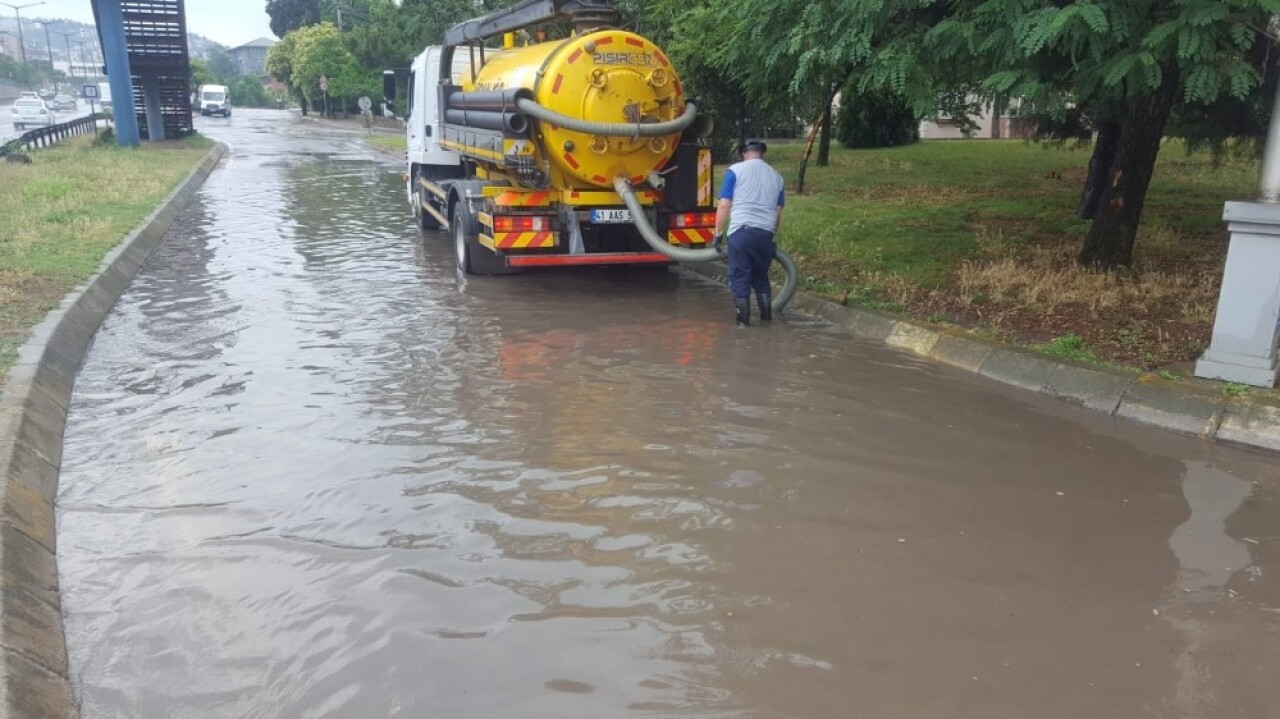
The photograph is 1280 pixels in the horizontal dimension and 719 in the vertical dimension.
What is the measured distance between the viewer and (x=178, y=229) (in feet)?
48.9

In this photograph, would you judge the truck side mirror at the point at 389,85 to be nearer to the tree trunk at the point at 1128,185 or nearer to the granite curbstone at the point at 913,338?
the granite curbstone at the point at 913,338

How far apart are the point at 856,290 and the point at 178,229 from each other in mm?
10954

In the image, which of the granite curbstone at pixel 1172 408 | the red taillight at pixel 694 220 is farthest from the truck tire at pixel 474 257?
the granite curbstone at pixel 1172 408

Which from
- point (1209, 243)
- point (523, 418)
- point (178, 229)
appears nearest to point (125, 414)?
point (523, 418)

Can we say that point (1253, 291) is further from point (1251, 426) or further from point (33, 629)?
point (33, 629)

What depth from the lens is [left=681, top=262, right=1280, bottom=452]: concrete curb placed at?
19.2 ft

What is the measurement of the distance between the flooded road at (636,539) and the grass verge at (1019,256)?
3.80 feet

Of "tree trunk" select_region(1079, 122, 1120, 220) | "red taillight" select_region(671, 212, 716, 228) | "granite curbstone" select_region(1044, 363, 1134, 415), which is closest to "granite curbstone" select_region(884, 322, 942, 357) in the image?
"granite curbstone" select_region(1044, 363, 1134, 415)

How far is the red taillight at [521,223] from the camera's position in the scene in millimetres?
9938

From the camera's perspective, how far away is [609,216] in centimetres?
1002

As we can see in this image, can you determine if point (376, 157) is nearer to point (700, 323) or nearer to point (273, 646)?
point (700, 323)

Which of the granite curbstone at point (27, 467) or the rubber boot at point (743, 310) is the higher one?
the rubber boot at point (743, 310)

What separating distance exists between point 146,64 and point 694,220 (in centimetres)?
2991

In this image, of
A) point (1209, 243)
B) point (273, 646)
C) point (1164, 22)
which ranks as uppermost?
point (1164, 22)
